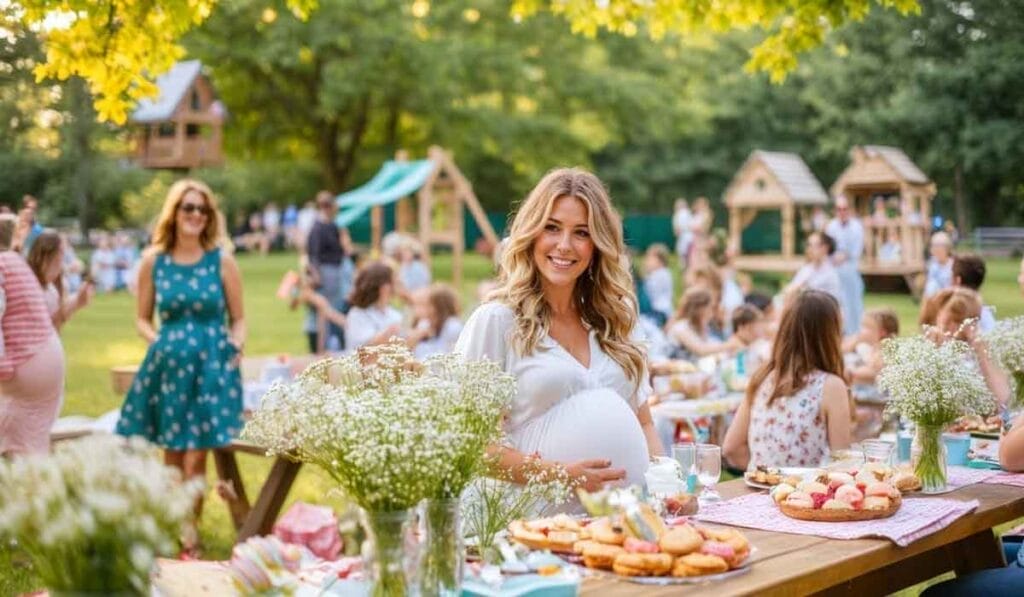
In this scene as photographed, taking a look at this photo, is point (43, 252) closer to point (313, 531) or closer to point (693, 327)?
point (313, 531)

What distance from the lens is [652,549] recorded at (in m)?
2.80

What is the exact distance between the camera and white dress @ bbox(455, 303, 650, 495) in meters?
3.51

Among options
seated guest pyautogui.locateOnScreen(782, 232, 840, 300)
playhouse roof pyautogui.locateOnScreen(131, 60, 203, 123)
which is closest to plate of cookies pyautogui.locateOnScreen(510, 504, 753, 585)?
seated guest pyautogui.locateOnScreen(782, 232, 840, 300)

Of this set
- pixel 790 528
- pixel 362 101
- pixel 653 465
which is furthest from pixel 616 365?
pixel 362 101

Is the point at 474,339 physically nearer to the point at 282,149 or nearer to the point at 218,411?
the point at 218,411

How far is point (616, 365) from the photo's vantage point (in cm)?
375

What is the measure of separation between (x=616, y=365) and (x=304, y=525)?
264 cm

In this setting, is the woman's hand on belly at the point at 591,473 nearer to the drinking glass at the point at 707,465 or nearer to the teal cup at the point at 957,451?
the drinking glass at the point at 707,465

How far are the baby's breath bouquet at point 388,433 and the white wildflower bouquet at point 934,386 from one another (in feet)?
5.64

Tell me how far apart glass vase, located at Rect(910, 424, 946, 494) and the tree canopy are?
3793 millimetres

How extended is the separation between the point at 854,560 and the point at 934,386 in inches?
39.5

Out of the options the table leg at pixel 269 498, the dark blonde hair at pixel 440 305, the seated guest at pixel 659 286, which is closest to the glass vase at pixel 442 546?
the table leg at pixel 269 498

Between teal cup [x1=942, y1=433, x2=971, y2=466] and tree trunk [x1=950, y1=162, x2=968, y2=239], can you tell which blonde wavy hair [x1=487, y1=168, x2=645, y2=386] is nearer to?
teal cup [x1=942, y1=433, x2=971, y2=466]

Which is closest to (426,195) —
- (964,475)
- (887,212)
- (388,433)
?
(887,212)
